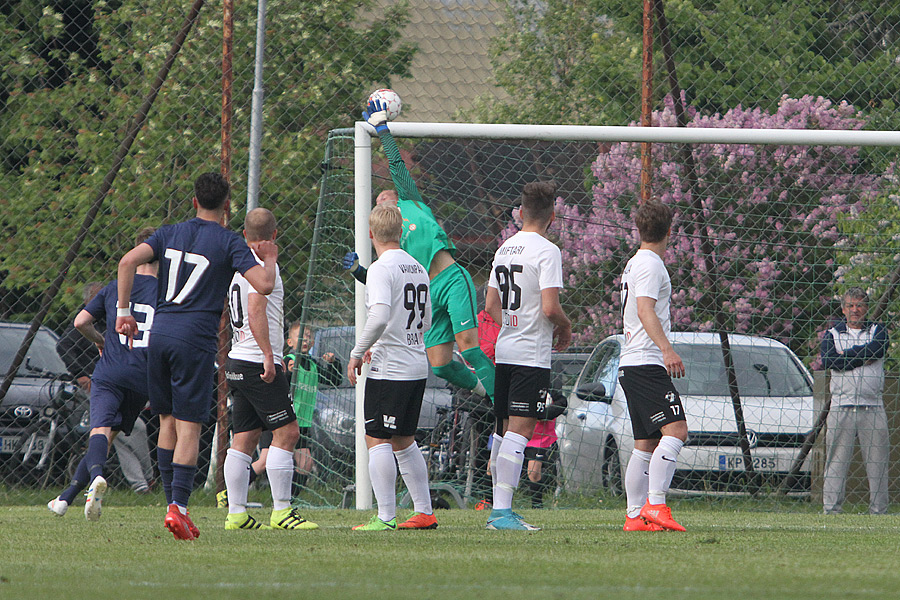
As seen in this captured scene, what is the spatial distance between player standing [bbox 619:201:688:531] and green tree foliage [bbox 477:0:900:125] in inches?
181

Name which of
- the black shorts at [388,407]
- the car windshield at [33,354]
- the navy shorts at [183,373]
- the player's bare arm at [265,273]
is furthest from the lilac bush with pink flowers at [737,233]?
the navy shorts at [183,373]

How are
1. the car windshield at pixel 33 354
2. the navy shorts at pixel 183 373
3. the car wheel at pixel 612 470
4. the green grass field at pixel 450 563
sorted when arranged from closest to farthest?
1. the green grass field at pixel 450 563
2. the navy shorts at pixel 183 373
3. the car wheel at pixel 612 470
4. the car windshield at pixel 33 354

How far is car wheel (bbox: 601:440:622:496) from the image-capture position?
1024 centimetres

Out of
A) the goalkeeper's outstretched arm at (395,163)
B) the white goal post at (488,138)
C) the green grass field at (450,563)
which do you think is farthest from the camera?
the white goal post at (488,138)

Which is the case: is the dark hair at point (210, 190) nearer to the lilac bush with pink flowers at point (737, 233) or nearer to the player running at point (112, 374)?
the player running at point (112, 374)

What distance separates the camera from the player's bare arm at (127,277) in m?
5.95

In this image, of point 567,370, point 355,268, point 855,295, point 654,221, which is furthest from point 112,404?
point 855,295

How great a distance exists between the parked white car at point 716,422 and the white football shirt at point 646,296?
342 centimetres

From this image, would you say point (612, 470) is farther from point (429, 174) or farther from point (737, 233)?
point (429, 174)

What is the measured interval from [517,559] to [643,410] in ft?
6.11

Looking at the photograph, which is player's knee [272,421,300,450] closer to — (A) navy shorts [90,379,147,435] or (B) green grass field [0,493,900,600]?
(B) green grass field [0,493,900,600]

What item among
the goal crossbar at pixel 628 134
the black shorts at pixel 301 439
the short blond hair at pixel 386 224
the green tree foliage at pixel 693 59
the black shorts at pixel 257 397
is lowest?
the black shorts at pixel 301 439

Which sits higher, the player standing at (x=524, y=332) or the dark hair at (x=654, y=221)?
the dark hair at (x=654, y=221)

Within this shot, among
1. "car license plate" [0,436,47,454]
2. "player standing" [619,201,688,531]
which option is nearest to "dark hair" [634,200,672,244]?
"player standing" [619,201,688,531]
